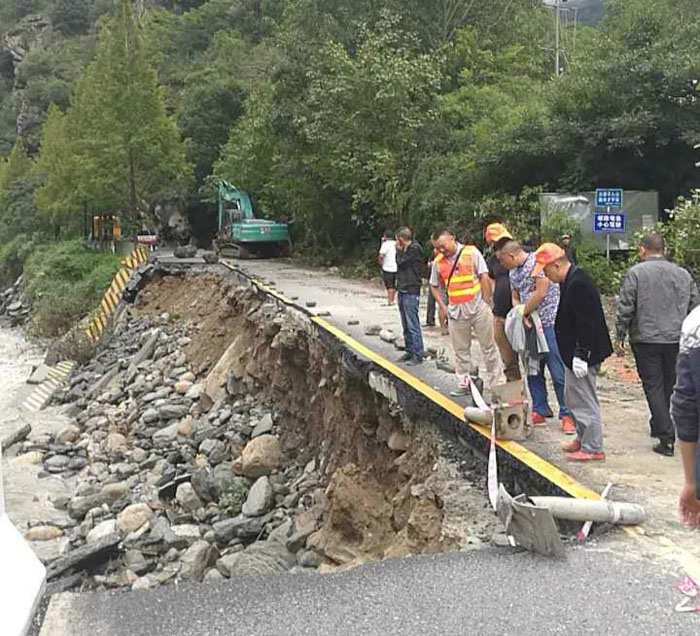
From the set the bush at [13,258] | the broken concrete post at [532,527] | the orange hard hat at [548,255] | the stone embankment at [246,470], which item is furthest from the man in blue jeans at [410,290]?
the bush at [13,258]

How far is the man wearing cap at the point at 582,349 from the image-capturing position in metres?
5.77

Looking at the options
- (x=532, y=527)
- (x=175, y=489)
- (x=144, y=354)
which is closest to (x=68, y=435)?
(x=144, y=354)

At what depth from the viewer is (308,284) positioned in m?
20.9

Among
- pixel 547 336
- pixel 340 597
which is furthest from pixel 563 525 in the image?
pixel 547 336

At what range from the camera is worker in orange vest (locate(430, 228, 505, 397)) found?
25.0 feet

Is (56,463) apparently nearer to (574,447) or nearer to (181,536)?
(181,536)

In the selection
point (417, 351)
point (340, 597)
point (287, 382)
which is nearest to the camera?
point (340, 597)

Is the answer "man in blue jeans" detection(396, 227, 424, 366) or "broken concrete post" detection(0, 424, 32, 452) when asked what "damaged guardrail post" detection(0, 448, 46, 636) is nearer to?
"man in blue jeans" detection(396, 227, 424, 366)

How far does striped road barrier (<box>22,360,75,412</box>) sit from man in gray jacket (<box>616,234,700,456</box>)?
17.7m

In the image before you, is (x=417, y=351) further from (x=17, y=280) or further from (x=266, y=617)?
(x=17, y=280)

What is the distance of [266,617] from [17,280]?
49485 mm

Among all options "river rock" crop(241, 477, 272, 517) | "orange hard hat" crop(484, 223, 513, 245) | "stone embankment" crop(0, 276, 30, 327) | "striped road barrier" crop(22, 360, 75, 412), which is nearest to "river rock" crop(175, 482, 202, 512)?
"river rock" crop(241, 477, 272, 517)

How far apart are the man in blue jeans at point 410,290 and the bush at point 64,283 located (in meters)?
25.7

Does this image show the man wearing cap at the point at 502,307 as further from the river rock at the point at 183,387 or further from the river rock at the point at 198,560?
the river rock at the point at 183,387
